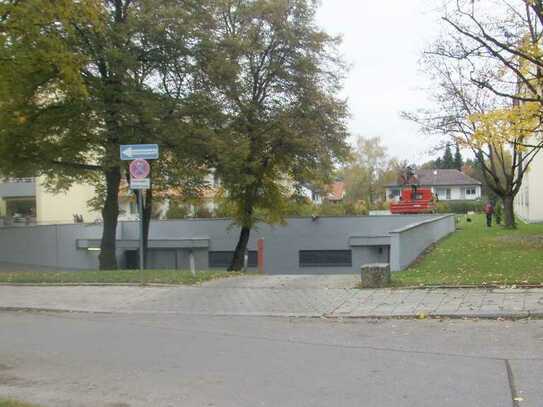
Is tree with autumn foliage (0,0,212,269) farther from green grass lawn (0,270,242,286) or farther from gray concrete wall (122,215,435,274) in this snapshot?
gray concrete wall (122,215,435,274)

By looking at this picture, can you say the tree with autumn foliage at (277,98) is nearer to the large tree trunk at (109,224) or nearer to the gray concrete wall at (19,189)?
the large tree trunk at (109,224)

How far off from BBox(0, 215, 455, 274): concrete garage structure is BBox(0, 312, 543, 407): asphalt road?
26.3 meters

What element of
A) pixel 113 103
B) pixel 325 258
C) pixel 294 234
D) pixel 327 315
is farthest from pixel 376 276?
pixel 294 234

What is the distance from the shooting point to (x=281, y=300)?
1227 cm

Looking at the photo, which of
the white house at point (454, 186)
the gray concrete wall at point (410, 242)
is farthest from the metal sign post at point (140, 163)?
the white house at point (454, 186)

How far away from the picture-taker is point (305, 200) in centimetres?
3123

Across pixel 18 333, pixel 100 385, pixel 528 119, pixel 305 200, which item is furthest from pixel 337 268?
pixel 100 385

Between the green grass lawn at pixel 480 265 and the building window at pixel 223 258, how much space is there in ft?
52.2

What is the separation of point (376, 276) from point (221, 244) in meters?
26.2

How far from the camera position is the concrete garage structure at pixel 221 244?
36875mm

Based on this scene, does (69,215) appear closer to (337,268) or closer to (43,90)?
(337,268)

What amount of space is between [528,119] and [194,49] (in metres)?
12.1

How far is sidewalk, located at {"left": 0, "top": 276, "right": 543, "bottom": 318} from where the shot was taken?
1028cm

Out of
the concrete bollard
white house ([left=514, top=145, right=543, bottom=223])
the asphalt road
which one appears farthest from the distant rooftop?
the asphalt road
